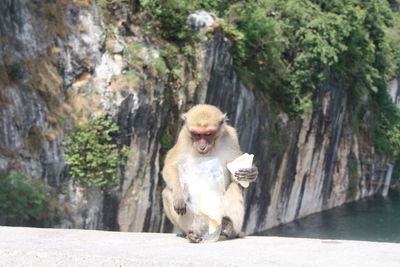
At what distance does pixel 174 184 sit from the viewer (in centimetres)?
454

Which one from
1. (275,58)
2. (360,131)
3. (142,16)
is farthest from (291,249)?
(360,131)

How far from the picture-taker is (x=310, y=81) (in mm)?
17312

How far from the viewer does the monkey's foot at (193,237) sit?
423cm

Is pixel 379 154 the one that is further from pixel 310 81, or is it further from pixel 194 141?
pixel 194 141

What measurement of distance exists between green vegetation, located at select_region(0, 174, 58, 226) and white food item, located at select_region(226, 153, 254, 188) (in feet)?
12.4

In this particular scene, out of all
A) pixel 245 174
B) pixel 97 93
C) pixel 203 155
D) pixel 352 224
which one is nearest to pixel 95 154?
pixel 97 93

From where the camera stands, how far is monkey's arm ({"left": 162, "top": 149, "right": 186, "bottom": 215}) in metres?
4.39

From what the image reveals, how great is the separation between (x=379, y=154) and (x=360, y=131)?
186 cm

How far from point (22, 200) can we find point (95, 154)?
5.31 feet

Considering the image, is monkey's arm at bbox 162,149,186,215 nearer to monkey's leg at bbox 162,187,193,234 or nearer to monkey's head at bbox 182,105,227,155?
monkey's leg at bbox 162,187,193,234

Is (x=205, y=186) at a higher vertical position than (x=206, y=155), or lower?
lower

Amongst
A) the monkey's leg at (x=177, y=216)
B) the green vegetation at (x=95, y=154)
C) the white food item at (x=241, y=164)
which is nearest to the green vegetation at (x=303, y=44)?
the green vegetation at (x=95, y=154)

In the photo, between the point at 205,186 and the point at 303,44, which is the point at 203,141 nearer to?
the point at 205,186

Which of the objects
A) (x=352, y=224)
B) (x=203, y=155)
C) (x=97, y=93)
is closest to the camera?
(x=203, y=155)
